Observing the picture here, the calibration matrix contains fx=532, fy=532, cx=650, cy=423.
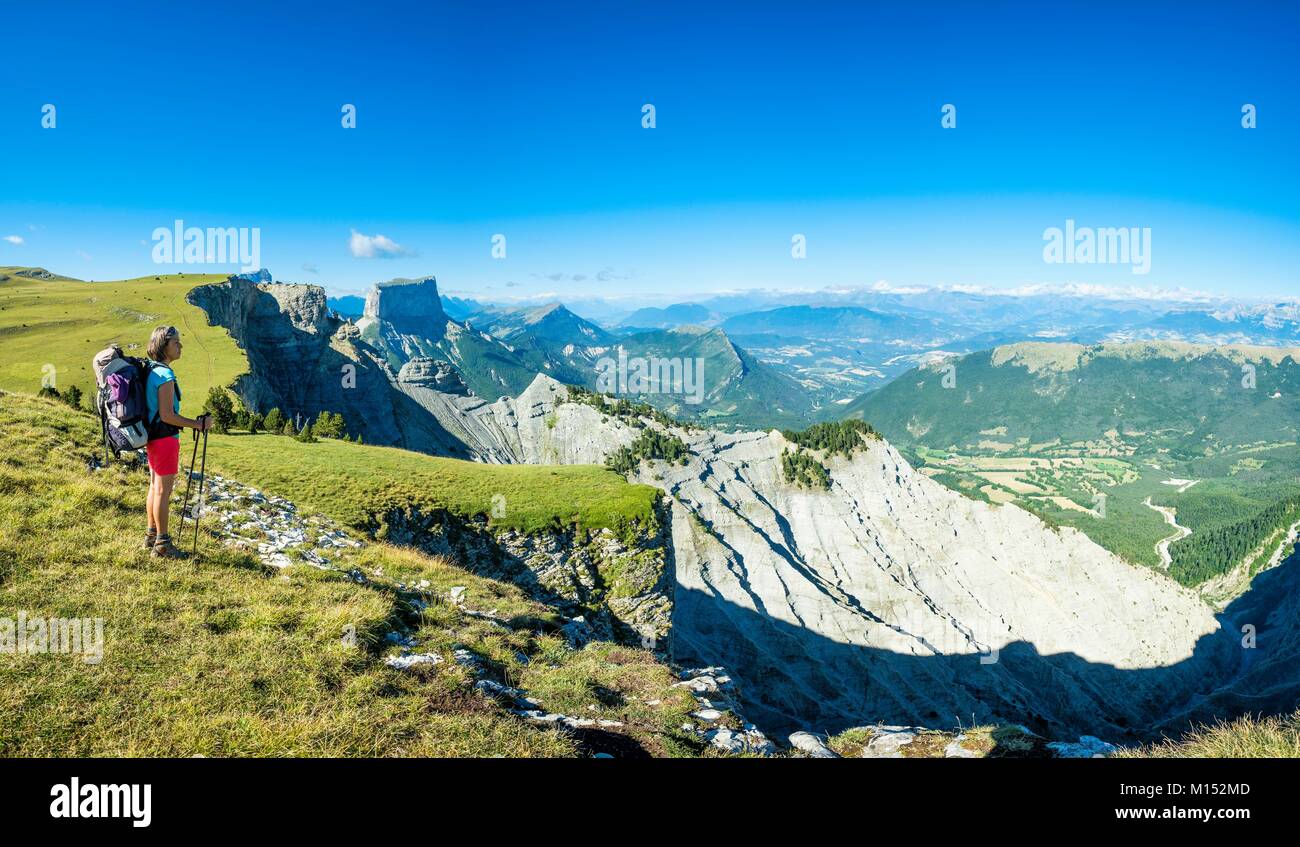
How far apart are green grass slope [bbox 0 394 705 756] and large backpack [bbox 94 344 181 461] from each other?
264cm

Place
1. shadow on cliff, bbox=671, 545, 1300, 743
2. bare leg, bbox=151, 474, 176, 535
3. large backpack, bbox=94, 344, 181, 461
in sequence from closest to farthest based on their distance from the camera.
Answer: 1. large backpack, bbox=94, 344, 181, 461
2. bare leg, bbox=151, 474, 176, 535
3. shadow on cliff, bbox=671, 545, 1300, 743

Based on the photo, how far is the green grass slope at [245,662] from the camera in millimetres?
6801

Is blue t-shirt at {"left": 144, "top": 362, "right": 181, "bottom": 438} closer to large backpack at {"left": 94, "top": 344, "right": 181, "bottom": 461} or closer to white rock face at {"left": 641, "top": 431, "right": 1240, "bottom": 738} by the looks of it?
large backpack at {"left": 94, "top": 344, "right": 181, "bottom": 461}

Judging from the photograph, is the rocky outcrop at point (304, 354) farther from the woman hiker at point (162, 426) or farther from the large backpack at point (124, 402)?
the large backpack at point (124, 402)

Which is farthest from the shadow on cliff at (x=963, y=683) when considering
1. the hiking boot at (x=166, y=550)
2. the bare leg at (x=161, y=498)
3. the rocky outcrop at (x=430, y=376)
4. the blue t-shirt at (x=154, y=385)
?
A: the rocky outcrop at (x=430, y=376)

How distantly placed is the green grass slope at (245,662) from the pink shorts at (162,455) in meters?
1.95

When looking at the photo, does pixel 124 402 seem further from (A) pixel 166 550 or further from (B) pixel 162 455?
(A) pixel 166 550

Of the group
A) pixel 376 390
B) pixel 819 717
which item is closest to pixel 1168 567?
pixel 819 717

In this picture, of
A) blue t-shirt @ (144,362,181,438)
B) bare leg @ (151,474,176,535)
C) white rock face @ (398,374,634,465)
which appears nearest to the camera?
blue t-shirt @ (144,362,181,438)

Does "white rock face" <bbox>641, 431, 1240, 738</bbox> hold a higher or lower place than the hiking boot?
lower

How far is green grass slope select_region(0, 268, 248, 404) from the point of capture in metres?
60.8

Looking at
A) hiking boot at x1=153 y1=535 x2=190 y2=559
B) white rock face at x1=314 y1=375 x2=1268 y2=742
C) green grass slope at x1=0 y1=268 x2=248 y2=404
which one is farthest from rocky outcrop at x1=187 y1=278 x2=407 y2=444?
hiking boot at x1=153 y1=535 x2=190 y2=559

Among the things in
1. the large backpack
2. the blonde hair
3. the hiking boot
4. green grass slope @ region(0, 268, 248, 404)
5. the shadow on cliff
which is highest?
green grass slope @ region(0, 268, 248, 404)

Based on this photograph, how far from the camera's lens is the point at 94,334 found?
74.6 m
